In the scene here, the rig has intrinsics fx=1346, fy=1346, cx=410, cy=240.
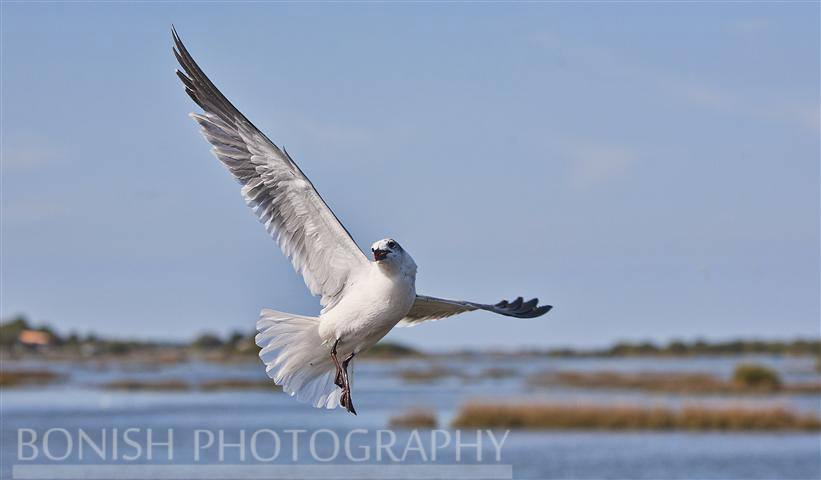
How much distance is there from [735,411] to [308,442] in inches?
459

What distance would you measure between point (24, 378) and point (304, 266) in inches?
2357

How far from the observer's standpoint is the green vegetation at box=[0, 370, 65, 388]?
6176cm

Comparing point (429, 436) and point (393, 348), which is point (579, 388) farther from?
point (393, 348)

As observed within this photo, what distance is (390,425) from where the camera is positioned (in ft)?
125

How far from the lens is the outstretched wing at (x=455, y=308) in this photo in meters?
10.1

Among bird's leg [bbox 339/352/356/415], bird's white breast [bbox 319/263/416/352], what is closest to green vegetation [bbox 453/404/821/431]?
bird's leg [bbox 339/352/356/415]

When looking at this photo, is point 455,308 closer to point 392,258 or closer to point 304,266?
point 304,266

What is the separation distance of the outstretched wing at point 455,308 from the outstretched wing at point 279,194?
69cm

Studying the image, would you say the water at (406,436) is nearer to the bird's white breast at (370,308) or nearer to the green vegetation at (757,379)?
the green vegetation at (757,379)

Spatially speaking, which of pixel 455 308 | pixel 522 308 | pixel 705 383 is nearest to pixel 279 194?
pixel 455 308

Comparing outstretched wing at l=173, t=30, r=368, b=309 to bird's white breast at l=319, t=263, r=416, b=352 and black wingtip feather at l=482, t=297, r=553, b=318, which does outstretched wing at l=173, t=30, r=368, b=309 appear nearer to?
bird's white breast at l=319, t=263, r=416, b=352

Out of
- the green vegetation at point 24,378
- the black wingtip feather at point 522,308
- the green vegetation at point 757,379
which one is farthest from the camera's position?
the green vegetation at point 24,378

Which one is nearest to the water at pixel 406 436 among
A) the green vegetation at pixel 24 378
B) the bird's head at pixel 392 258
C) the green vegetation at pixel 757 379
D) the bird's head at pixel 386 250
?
the green vegetation at pixel 757 379

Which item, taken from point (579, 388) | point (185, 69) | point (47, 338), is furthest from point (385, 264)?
point (47, 338)
